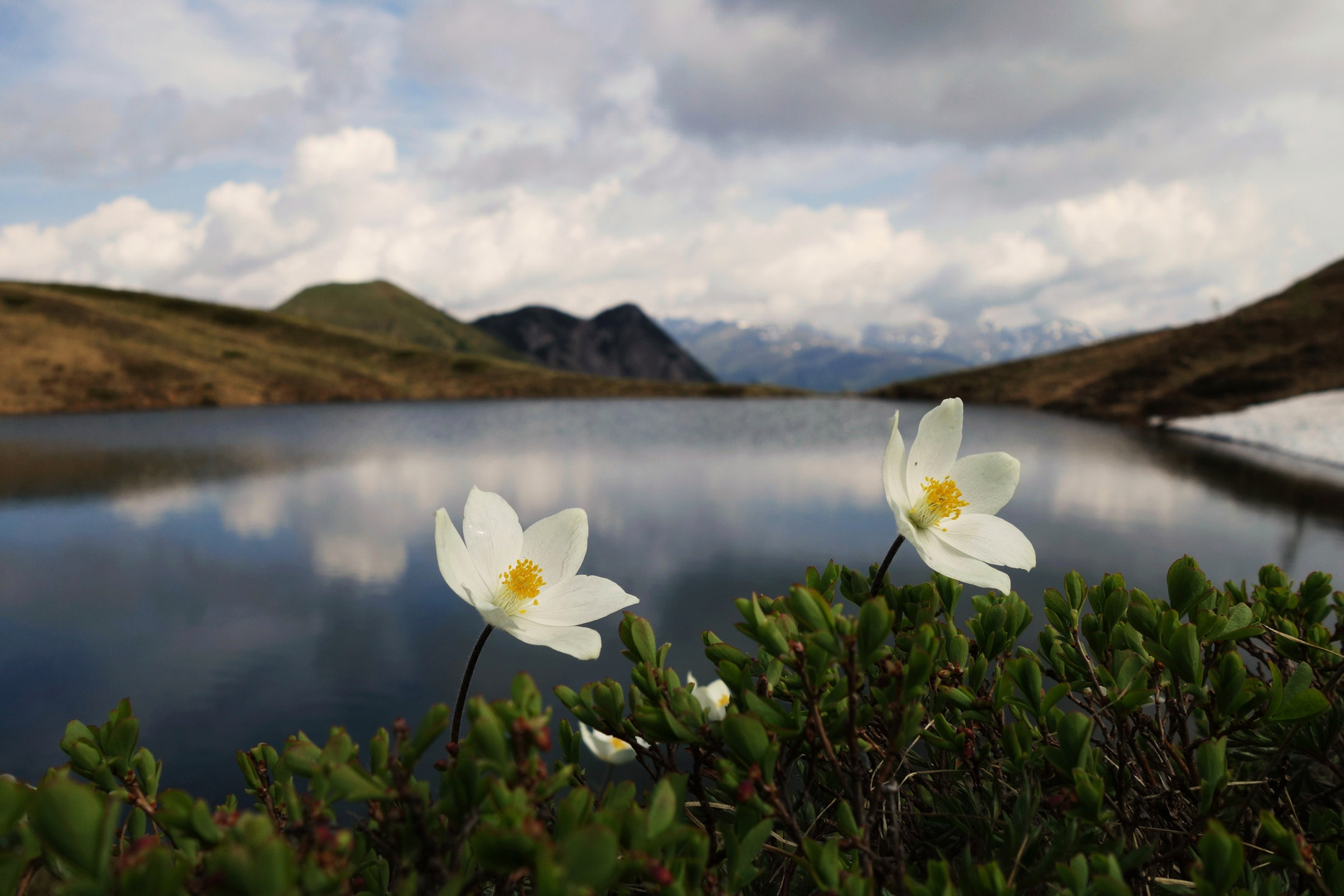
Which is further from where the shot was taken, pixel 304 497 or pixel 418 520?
pixel 304 497

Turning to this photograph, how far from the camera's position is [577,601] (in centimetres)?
143

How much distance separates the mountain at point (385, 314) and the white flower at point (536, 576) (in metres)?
178

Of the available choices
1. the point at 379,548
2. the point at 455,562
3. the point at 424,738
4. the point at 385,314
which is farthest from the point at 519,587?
the point at 385,314

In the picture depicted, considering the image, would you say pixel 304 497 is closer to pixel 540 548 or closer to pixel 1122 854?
pixel 540 548

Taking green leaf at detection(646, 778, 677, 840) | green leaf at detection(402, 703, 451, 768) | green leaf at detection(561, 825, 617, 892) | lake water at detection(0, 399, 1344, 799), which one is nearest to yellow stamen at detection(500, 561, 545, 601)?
green leaf at detection(402, 703, 451, 768)

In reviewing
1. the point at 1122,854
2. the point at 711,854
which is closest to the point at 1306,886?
the point at 1122,854

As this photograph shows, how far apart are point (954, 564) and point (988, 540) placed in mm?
163

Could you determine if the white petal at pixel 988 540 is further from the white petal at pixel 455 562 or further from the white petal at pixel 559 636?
the white petal at pixel 455 562

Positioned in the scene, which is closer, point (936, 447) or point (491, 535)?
point (491, 535)

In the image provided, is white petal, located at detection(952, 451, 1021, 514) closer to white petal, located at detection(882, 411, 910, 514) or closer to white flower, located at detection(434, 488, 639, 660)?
white petal, located at detection(882, 411, 910, 514)

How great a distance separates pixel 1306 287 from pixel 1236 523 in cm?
5358

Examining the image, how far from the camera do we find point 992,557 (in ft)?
4.60

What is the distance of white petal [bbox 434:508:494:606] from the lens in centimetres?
115

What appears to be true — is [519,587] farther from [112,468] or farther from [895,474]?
[112,468]
